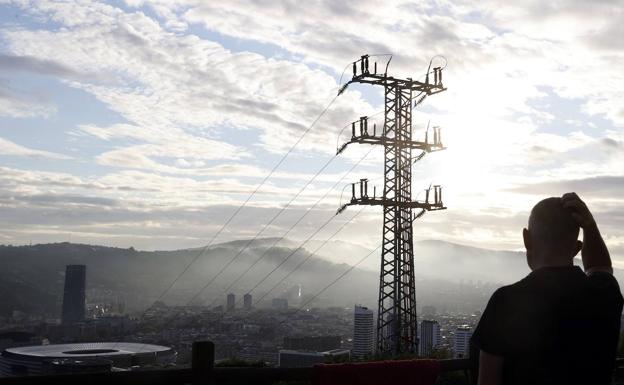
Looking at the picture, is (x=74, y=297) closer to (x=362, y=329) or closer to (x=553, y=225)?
(x=362, y=329)

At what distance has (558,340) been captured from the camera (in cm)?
277

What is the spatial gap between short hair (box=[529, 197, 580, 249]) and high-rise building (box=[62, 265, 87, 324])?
103 m

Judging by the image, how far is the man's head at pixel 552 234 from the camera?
282 cm

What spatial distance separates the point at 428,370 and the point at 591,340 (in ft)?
9.26

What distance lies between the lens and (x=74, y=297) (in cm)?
10988

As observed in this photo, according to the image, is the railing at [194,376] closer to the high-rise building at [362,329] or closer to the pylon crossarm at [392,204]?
the pylon crossarm at [392,204]

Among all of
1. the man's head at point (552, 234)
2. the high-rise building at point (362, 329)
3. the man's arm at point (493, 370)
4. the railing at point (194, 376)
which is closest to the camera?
the man's arm at point (493, 370)

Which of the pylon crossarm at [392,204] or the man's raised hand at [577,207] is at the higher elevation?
the pylon crossarm at [392,204]

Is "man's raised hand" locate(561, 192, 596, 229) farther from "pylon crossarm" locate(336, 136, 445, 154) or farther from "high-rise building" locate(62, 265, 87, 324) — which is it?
"high-rise building" locate(62, 265, 87, 324)

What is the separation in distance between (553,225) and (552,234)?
40 mm

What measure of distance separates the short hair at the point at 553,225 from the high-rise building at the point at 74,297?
103 m

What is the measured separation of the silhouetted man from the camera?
2717 mm

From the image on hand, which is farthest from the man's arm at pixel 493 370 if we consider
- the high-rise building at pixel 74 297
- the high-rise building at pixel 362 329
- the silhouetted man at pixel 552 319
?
the high-rise building at pixel 74 297

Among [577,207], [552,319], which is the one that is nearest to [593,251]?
[577,207]
